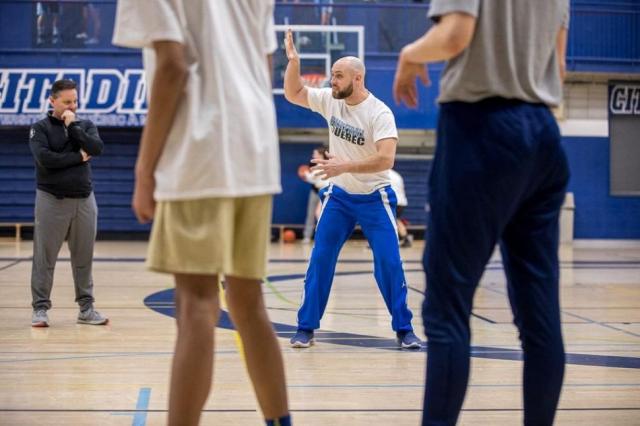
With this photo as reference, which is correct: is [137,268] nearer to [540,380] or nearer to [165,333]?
[165,333]

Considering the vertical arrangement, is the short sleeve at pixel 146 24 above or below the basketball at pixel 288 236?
above

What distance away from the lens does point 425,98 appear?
1784 cm

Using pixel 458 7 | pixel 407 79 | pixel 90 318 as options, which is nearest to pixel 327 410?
pixel 407 79

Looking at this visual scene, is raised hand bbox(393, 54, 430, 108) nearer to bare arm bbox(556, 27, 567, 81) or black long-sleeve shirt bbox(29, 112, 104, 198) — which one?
bare arm bbox(556, 27, 567, 81)

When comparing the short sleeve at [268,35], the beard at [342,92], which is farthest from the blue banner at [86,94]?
the short sleeve at [268,35]

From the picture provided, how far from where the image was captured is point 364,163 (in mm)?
5547

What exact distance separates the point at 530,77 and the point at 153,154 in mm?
1114

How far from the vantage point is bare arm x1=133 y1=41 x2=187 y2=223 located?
2428mm

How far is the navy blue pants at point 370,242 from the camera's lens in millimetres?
5777

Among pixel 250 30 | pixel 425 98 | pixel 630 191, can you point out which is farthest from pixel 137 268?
pixel 630 191

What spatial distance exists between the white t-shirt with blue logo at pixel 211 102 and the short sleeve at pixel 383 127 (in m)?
3.17

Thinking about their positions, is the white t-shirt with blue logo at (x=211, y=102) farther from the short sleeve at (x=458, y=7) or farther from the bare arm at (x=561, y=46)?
the bare arm at (x=561, y=46)

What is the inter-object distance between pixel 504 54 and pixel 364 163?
2.97m

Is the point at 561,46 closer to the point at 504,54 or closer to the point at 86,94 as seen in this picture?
the point at 504,54
